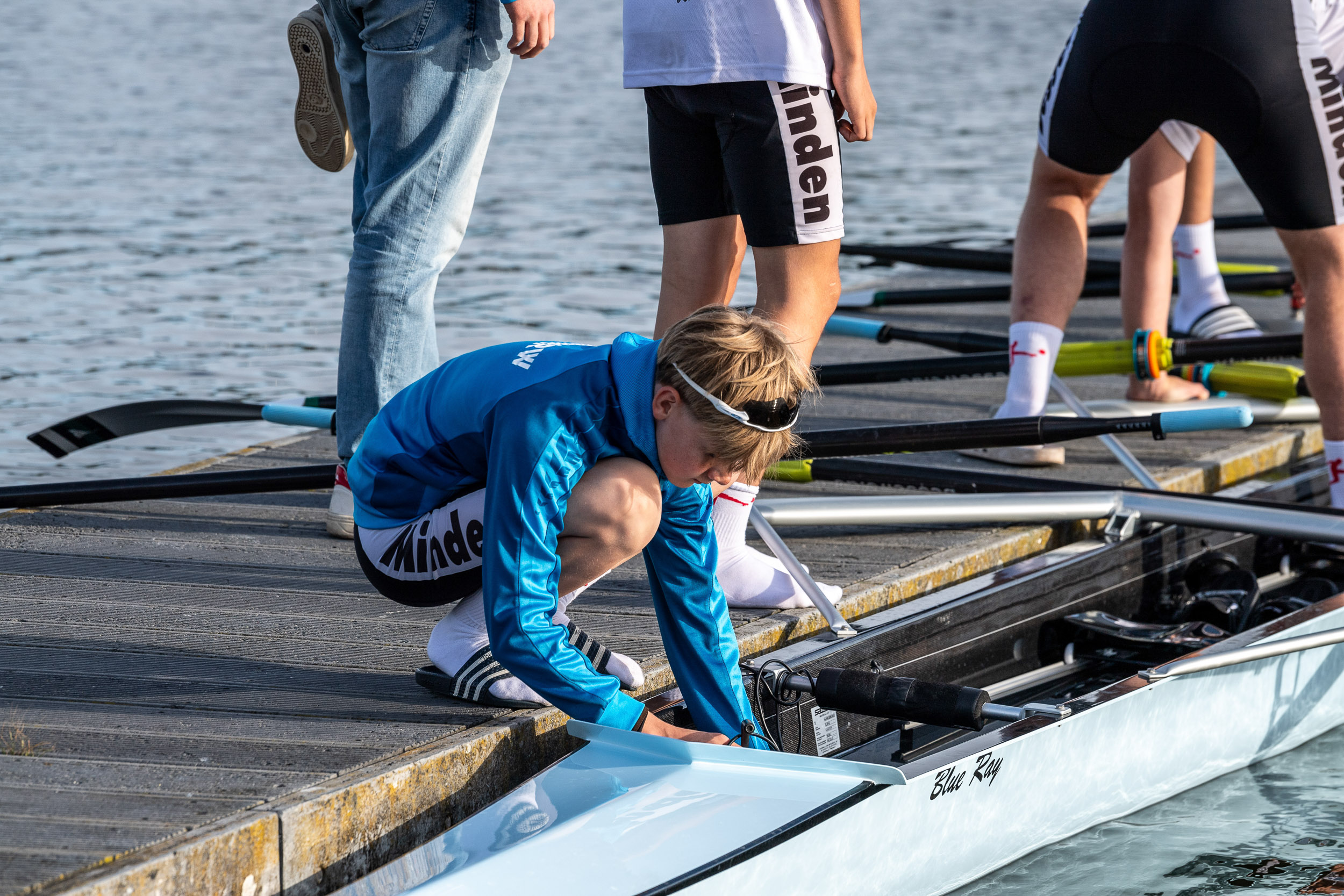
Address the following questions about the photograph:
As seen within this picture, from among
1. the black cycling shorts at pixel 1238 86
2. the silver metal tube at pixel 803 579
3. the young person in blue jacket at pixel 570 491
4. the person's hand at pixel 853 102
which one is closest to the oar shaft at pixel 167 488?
the young person in blue jacket at pixel 570 491

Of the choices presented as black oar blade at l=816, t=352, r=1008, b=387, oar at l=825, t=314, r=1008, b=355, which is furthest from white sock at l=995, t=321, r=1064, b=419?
oar at l=825, t=314, r=1008, b=355

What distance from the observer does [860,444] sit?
384cm

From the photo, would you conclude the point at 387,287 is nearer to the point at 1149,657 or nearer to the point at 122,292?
the point at 1149,657

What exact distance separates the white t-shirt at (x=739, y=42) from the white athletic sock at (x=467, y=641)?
106cm

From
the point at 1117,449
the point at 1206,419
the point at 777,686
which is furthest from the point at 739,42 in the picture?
the point at 1117,449

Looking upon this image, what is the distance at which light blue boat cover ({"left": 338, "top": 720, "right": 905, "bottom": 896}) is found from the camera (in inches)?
87.6

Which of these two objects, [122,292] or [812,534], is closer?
[812,534]

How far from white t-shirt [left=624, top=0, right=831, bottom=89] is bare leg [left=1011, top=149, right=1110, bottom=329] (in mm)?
1332

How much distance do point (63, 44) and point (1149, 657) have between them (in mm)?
22378

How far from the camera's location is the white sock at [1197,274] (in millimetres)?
5848

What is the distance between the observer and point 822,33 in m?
3.19

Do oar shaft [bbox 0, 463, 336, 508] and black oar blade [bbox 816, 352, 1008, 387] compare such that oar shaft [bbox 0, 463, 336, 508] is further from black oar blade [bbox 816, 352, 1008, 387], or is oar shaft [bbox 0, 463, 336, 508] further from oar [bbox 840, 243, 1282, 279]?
oar [bbox 840, 243, 1282, 279]

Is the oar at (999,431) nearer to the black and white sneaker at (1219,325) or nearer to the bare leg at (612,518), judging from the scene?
the bare leg at (612,518)

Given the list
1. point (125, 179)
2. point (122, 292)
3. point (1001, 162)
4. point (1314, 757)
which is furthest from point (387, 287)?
point (1001, 162)
